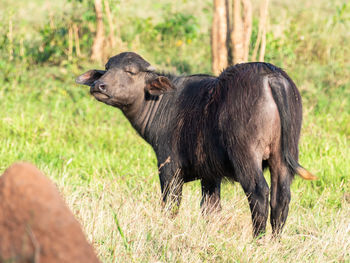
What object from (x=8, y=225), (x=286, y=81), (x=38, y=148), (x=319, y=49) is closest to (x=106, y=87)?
(x=286, y=81)

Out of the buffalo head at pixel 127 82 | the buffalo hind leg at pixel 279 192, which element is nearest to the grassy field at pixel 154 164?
the buffalo hind leg at pixel 279 192

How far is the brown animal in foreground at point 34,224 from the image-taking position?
1.93 m

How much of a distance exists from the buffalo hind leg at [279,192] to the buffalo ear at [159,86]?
1.22 meters

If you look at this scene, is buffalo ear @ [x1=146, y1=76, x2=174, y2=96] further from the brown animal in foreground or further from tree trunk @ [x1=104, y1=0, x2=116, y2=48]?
tree trunk @ [x1=104, y1=0, x2=116, y2=48]

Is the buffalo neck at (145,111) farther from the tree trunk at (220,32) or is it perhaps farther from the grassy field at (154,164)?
the tree trunk at (220,32)

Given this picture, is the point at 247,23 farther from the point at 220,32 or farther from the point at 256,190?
the point at 256,190

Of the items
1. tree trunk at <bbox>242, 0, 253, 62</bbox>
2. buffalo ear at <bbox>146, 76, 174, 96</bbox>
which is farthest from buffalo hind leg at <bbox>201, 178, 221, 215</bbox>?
tree trunk at <bbox>242, 0, 253, 62</bbox>

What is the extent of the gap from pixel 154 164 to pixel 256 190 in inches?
92.2

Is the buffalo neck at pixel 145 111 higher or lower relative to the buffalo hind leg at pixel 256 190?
higher

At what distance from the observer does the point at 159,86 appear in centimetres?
499

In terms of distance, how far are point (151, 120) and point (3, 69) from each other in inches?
181

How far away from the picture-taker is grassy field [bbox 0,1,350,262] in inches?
147

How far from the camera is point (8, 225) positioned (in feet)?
6.67

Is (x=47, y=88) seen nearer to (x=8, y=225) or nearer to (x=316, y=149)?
(x=316, y=149)
